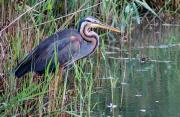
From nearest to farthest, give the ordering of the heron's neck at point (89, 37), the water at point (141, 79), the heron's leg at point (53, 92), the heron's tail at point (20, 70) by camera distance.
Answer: the heron's leg at point (53, 92) < the heron's tail at point (20, 70) < the water at point (141, 79) < the heron's neck at point (89, 37)

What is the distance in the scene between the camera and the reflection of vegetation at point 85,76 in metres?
5.14

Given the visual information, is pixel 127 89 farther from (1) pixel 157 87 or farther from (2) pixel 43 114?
(2) pixel 43 114

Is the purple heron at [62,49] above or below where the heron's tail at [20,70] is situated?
above

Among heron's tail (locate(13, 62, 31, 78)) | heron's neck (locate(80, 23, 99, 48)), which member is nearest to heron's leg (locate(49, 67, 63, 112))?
heron's tail (locate(13, 62, 31, 78))

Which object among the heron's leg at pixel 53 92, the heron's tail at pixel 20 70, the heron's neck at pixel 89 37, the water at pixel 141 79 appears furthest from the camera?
the heron's neck at pixel 89 37

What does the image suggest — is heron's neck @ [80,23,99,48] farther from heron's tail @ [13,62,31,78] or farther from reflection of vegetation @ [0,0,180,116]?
heron's tail @ [13,62,31,78]

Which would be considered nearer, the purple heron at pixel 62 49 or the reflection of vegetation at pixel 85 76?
the reflection of vegetation at pixel 85 76

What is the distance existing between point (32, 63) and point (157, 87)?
137cm

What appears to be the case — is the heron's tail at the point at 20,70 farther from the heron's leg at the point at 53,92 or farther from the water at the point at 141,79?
the water at the point at 141,79

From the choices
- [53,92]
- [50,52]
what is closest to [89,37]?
[50,52]

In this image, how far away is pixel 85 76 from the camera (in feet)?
18.4

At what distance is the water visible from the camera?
5664mm

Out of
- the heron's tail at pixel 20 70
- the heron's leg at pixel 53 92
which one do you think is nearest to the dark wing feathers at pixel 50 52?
the heron's tail at pixel 20 70

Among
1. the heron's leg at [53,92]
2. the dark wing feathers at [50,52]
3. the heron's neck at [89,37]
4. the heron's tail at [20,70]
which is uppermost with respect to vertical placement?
the heron's neck at [89,37]
